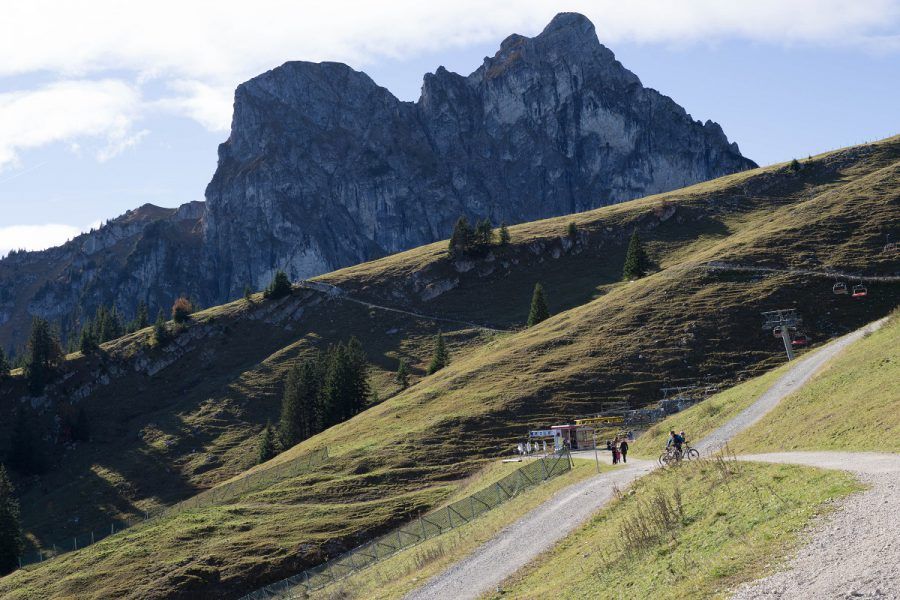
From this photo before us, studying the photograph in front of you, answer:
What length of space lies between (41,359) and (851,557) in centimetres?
15521

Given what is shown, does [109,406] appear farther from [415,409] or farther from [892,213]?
[892,213]

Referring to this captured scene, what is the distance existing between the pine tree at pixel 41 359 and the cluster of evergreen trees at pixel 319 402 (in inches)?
2268

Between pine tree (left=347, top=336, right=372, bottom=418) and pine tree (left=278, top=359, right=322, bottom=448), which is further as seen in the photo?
pine tree (left=347, top=336, right=372, bottom=418)

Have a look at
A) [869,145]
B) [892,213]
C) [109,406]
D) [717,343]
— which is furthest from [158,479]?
[869,145]

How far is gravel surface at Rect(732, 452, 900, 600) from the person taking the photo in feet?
51.4

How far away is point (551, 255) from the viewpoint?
165 m

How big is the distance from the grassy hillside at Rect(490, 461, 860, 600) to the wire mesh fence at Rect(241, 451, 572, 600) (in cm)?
1809

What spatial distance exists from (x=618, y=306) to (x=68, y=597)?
237 feet

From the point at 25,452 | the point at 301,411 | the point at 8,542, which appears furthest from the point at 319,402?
the point at 25,452

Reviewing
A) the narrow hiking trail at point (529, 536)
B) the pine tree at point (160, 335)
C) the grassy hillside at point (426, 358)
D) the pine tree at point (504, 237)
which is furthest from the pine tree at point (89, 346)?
the narrow hiking trail at point (529, 536)

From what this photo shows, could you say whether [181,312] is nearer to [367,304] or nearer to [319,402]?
[367,304]

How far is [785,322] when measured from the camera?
8700 cm

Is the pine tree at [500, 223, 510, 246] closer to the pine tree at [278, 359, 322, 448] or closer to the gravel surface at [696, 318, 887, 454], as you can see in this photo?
the pine tree at [278, 359, 322, 448]

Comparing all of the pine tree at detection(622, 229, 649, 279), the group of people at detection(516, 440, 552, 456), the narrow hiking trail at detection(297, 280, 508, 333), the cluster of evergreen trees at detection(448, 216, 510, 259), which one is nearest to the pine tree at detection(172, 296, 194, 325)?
the narrow hiking trail at detection(297, 280, 508, 333)
